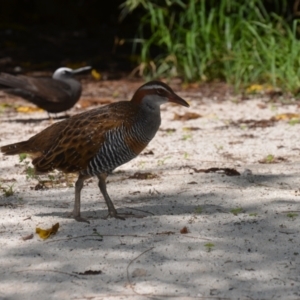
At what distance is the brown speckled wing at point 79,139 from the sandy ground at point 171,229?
361 millimetres

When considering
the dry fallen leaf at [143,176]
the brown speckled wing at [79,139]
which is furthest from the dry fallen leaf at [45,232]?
the dry fallen leaf at [143,176]

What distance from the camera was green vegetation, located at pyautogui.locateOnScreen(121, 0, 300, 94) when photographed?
11.2 metres

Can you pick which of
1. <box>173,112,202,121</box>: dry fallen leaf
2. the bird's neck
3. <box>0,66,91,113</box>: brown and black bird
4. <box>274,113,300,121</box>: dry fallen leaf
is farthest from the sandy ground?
<box>0,66,91,113</box>: brown and black bird

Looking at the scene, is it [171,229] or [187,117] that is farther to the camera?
[187,117]

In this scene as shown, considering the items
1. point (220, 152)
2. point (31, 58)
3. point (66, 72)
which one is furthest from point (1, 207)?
point (31, 58)

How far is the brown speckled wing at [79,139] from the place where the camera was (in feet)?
19.5

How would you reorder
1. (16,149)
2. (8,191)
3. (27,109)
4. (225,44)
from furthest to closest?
1. (225,44)
2. (27,109)
3. (8,191)
4. (16,149)

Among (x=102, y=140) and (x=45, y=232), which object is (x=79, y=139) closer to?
(x=102, y=140)

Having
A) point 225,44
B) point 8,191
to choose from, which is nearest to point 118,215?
point 8,191

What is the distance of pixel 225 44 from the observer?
1184cm

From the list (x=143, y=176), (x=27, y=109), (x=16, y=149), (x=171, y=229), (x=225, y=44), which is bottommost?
(x=27, y=109)

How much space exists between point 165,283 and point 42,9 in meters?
13.1

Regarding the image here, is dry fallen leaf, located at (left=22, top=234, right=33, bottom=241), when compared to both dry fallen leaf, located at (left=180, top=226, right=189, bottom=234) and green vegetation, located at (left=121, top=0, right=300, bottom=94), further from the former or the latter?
green vegetation, located at (left=121, top=0, right=300, bottom=94)

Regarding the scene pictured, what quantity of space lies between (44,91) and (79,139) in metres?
4.18
